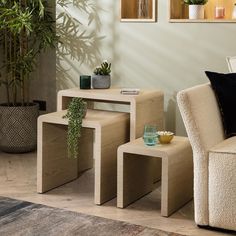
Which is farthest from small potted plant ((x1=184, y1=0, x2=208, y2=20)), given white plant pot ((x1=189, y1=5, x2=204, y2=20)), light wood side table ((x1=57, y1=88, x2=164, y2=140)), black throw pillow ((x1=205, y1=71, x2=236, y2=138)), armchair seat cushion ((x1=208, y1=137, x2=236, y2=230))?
armchair seat cushion ((x1=208, y1=137, x2=236, y2=230))

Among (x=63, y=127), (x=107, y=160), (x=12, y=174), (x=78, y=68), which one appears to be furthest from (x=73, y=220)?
(x=78, y=68)

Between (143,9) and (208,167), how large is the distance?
1.63 metres

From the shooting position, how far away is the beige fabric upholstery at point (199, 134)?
2.85 m

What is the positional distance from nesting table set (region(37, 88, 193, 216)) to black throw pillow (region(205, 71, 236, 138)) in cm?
30

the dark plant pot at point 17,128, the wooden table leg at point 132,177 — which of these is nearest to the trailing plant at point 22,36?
the dark plant pot at point 17,128

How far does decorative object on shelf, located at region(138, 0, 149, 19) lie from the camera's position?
406cm

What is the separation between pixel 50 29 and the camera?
14.7 ft

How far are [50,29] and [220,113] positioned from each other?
74.4 inches

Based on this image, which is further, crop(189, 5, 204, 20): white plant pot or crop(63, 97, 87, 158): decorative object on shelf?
crop(189, 5, 204, 20): white plant pot

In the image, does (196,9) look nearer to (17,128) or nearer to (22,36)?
(22,36)

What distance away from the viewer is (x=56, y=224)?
2.96 meters

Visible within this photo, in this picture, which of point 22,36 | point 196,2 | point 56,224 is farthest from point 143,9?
point 56,224

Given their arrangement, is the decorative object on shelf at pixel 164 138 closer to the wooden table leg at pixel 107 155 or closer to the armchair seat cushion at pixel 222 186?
the wooden table leg at pixel 107 155

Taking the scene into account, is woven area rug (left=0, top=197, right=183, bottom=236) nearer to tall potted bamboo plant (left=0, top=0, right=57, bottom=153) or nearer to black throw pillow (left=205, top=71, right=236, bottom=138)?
black throw pillow (left=205, top=71, right=236, bottom=138)
